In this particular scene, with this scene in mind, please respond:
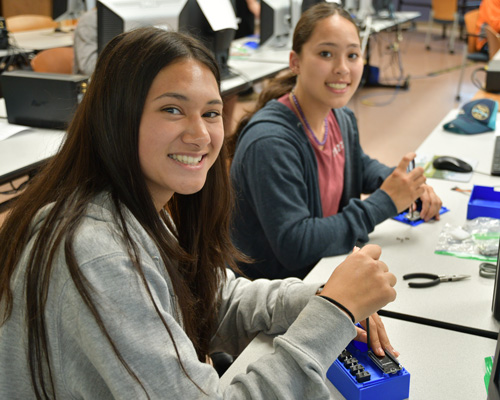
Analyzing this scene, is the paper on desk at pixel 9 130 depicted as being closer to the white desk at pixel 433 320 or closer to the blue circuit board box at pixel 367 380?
the white desk at pixel 433 320

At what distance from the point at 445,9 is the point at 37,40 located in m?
5.65

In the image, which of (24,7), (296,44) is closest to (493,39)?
(296,44)

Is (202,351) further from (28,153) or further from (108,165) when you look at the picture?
(28,153)

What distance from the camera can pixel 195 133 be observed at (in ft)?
3.17

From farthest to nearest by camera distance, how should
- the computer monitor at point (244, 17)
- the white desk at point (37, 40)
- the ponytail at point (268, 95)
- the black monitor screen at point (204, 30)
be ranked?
1. the computer monitor at point (244, 17)
2. the white desk at point (37, 40)
3. the black monitor screen at point (204, 30)
4. the ponytail at point (268, 95)

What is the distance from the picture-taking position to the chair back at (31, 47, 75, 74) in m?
3.36

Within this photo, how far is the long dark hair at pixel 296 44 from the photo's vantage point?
1.85 meters

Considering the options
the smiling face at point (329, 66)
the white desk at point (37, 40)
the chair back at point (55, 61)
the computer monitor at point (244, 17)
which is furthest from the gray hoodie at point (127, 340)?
the computer monitor at point (244, 17)

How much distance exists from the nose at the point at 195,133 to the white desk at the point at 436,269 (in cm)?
58

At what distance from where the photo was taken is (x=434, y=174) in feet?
6.84

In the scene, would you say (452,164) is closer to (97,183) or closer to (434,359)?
(434,359)

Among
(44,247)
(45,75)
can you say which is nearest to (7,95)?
(45,75)

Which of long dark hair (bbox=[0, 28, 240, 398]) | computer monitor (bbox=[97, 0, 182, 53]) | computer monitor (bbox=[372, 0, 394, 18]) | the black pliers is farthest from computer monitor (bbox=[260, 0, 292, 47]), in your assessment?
long dark hair (bbox=[0, 28, 240, 398])

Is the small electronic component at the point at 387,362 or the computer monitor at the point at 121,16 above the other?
the computer monitor at the point at 121,16
